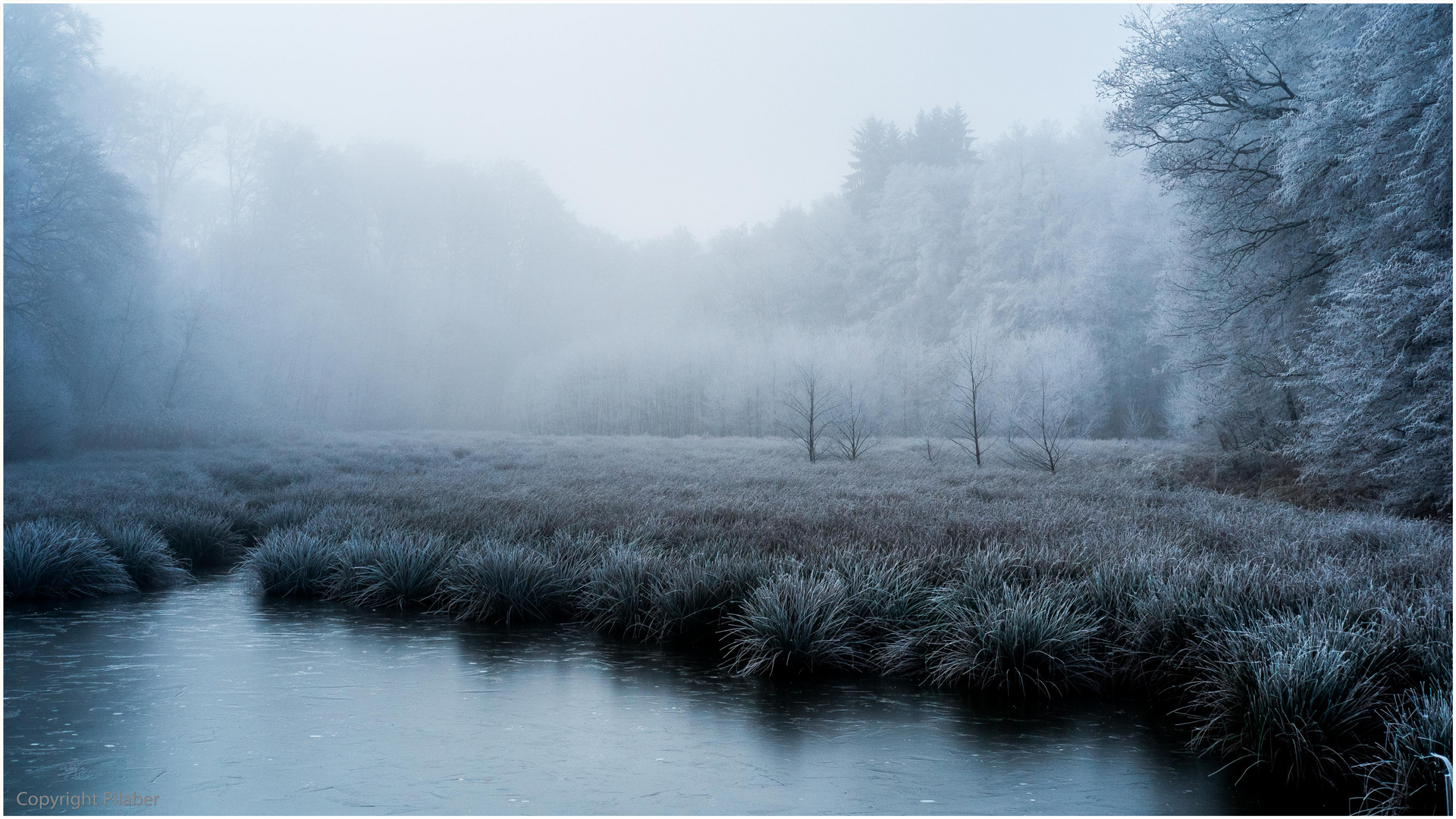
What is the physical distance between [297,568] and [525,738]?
14.6ft

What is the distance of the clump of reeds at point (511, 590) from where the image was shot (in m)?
6.23

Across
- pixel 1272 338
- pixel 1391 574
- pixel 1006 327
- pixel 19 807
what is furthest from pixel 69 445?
pixel 1006 327

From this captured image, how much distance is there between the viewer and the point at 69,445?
10609 mm

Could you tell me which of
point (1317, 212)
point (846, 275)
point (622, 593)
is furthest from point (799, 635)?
point (846, 275)

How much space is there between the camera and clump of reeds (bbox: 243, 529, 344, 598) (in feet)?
22.9

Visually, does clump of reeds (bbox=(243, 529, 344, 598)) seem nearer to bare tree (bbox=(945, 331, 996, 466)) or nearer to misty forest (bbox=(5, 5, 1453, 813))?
misty forest (bbox=(5, 5, 1453, 813))

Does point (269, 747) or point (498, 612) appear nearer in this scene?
point (269, 747)

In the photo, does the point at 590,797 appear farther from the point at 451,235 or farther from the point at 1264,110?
the point at 451,235

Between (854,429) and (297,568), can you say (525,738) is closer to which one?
(297,568)

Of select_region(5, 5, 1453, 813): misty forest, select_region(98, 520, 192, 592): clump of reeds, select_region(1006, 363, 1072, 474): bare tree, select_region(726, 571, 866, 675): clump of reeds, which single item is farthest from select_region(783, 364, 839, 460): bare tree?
select_region(726, 571, 866, 675): clump of reeds

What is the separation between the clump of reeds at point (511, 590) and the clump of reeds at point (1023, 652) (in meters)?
3.11

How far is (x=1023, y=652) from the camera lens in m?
4.43

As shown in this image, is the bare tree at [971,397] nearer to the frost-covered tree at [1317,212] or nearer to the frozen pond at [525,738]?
the frost-covered tree at [1317,212]

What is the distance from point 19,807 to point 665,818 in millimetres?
2454
